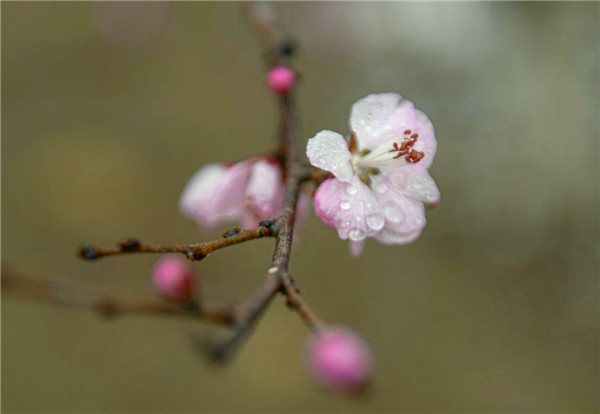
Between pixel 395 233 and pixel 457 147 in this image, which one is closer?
pixel 395 233

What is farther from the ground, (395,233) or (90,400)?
(395,233)

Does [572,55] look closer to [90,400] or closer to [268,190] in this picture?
[268,190]

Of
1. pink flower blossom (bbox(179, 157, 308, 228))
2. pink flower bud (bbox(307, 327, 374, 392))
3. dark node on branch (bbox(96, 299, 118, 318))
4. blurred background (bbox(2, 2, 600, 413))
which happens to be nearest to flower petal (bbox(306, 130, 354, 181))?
pink flower blossom (bbox(179, 157, 308, 228))

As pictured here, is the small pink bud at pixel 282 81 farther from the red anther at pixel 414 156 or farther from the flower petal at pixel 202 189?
the red anther at pixel 414 156

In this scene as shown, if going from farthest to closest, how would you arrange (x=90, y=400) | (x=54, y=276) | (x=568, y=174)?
1. (x=54, y=276)
2. (x=90, y=400)
3. (x=568, y=174)

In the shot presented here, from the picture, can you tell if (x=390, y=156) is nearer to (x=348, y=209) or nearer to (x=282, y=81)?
(x=348, y=209)

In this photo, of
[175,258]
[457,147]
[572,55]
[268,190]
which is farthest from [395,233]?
[457,147]

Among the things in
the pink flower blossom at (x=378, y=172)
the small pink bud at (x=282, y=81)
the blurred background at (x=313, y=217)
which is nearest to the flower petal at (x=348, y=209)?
the pink flower blossom at (x=378, y=172)
